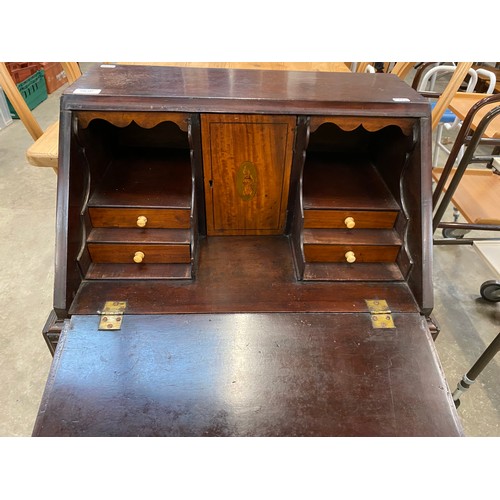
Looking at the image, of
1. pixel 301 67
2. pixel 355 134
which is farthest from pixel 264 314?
pixel 301 67

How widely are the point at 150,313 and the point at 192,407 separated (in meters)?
0.30

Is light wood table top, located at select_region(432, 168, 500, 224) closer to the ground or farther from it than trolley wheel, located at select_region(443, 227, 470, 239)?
farther from it

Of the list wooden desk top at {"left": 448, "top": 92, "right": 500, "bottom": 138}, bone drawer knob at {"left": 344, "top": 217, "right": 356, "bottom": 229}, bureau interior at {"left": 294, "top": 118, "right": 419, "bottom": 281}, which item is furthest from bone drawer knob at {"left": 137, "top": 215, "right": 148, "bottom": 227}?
wooden desk top at {"left": 448, "top": 92, "right": 500, "bottom": 138}

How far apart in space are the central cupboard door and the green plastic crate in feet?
11.2

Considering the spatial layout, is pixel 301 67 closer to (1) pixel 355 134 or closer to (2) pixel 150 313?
(1) pixel 355 134

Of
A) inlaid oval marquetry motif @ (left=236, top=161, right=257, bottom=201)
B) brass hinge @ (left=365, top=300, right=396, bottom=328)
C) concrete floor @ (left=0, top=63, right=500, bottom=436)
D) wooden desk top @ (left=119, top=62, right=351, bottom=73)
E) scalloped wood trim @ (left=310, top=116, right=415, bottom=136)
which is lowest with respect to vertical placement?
concrete floor @ (left=0, top=63, right=500, bottom=436)

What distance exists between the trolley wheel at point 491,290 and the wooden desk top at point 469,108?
0.77 meters

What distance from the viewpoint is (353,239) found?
46.9 inches

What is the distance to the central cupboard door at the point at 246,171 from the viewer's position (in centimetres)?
106

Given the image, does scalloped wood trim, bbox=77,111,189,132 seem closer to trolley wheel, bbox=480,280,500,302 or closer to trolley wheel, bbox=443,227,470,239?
trolley wheel, bbox=480,280,500,302

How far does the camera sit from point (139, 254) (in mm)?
1156

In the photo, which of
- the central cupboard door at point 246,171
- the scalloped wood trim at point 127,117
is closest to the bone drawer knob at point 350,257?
the central cupboard door at point 246,171

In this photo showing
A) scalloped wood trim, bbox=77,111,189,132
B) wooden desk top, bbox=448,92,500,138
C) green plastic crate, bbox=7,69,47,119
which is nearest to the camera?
scalloped wood trim, bbox=77,111,189,132

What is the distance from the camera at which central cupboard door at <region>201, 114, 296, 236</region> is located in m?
1.06
